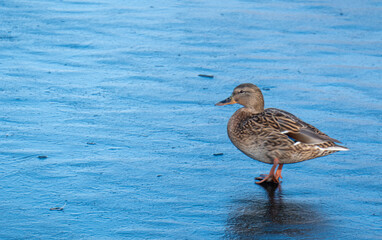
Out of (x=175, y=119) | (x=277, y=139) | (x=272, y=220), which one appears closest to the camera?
(x=272, y=220)

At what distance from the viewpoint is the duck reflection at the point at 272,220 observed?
5105 millimetres

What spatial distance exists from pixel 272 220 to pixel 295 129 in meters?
1.20

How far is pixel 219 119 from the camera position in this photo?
809 centimetres

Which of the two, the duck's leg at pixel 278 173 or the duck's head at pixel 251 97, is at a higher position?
the duck's head at pixel 251 97

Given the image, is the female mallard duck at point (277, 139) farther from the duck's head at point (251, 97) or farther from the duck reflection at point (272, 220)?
the duck reflection at point (272, 220)

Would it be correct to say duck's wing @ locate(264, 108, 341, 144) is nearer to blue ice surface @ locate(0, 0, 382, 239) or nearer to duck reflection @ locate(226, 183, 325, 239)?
blue ice surface @ locate(0, 0, 382, 239)

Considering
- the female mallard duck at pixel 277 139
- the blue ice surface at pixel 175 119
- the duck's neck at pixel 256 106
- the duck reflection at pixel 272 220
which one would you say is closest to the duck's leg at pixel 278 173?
the female mallard duck at pixel 277 139

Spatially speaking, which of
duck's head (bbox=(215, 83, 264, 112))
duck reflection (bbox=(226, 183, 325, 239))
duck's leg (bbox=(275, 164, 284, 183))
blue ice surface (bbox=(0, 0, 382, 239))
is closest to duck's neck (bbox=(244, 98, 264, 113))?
duck's head (bbox=(215, 83, 264, 112))

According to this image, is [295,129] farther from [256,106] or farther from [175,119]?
[175,119]

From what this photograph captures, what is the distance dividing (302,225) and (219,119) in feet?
9.71

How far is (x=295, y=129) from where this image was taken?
628 centimetres

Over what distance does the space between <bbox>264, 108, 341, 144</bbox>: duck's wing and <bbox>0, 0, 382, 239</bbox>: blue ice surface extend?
39cm

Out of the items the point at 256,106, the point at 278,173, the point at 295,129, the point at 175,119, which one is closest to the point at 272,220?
the point at 278,173

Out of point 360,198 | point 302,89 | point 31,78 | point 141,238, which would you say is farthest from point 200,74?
point 141,238
